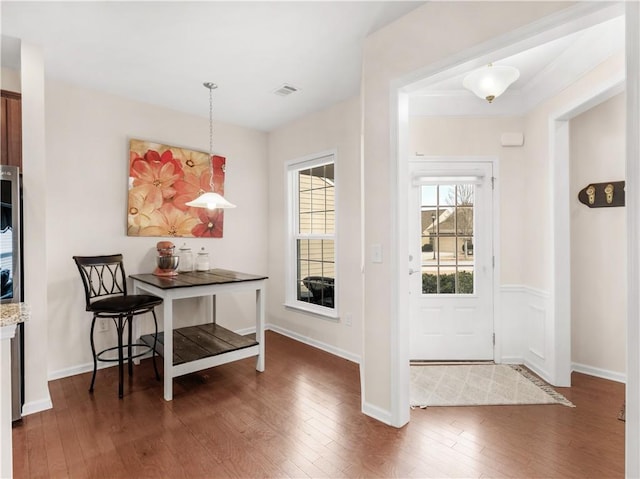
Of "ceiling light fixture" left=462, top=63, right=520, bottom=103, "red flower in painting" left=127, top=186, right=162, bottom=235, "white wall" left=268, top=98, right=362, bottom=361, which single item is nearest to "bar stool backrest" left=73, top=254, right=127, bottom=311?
"red flower in painting" left=127, top=186, right=162, bottom=235

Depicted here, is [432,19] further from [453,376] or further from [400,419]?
[453,376]

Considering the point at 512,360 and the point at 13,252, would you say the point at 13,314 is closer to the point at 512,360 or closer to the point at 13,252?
the point at 13,252

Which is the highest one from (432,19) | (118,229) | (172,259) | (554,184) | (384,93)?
A: (432,19)

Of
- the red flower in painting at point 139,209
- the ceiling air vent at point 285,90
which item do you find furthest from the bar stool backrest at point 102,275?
the ceiling air vent at point 285,90

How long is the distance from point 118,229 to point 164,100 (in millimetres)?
1389

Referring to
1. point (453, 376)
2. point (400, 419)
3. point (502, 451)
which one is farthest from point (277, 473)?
point (453, 376)

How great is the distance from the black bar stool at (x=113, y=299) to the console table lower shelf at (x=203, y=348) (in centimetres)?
23

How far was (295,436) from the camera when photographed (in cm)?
209

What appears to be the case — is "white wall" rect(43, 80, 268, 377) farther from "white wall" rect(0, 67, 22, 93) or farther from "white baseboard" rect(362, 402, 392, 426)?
"white baseboard" rect(362, 402, 392, 426)

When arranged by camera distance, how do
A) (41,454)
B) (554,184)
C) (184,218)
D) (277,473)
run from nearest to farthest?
(277,473) < (41,454) < (554,184) < (184,218)

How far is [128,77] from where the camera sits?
2.92 meters

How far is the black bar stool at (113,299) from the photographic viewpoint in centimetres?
263

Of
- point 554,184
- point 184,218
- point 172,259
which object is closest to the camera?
point 554,184

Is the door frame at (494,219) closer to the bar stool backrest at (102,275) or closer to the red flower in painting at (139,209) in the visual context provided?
the red flower in painting at (139,209)
